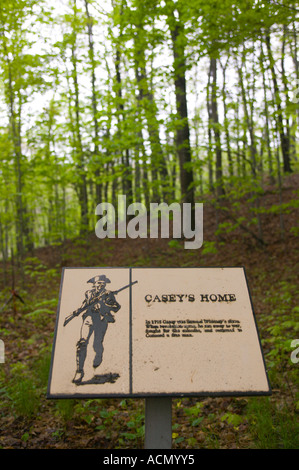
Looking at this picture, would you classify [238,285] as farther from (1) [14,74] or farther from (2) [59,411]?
(1) [14,74]

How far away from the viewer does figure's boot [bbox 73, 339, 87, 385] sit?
2.65m

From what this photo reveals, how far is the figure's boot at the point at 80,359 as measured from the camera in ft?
8.69

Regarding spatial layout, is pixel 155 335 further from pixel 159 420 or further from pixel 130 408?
pixel 130 408

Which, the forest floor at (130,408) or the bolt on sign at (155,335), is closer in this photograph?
the bolt on sign at (155,335)

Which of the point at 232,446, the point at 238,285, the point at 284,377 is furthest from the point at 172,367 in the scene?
the point at 284,377

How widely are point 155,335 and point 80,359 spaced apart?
59 cm

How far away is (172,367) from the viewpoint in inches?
107

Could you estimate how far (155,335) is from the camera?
113 inches
